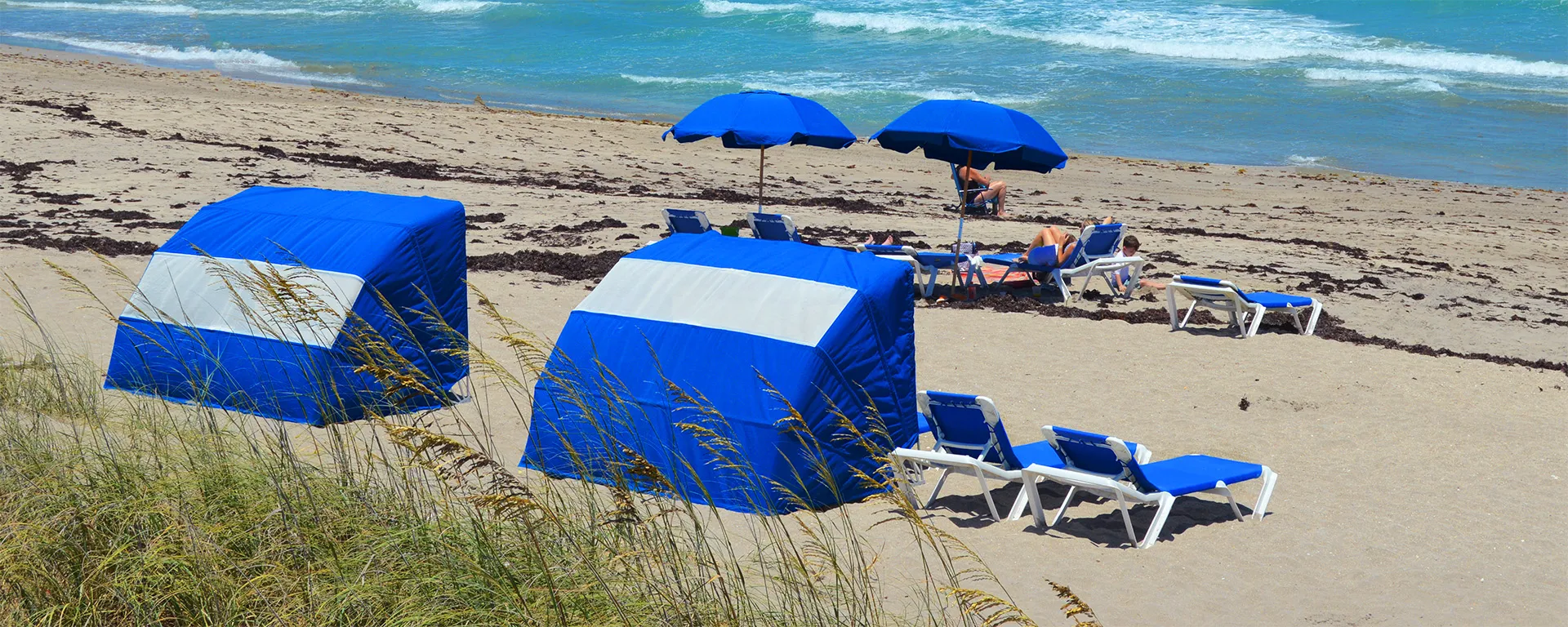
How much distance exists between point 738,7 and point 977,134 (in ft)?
128

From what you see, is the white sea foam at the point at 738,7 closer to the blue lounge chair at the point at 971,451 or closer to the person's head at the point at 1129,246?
the person's head at the point at 1129,246

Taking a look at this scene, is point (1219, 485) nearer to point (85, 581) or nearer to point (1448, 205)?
point (85, 581)

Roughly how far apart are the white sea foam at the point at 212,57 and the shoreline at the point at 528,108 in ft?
2.44

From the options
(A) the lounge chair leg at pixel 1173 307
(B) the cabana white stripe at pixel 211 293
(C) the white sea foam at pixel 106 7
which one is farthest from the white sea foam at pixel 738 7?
(B) the cabana white stripe at pixel 211 293

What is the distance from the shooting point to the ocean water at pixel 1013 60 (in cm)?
2683

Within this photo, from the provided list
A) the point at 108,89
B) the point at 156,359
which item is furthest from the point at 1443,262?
the point at 108,89

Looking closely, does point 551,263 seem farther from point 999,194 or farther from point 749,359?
point 999,194

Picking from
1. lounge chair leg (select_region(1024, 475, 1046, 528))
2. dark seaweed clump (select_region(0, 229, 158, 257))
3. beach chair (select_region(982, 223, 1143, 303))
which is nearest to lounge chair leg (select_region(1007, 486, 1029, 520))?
lounge chair leg (select_region(1024, 475, 1046, 528))

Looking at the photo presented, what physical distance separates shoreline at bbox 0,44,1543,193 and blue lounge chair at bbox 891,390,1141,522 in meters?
15.8

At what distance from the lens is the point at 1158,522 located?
19.2 ft

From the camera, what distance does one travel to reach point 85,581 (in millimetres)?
3641

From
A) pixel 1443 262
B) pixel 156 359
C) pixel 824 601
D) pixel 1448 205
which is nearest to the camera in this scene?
pixel 824 601

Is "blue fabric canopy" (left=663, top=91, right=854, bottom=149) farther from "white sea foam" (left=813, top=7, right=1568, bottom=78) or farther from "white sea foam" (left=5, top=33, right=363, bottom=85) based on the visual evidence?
"white sea foam" (left=813, top=7, right=1568, bottom=78)

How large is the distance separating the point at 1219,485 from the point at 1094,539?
699mm
